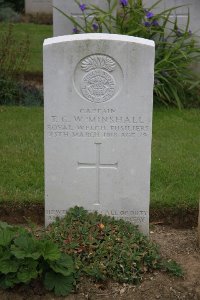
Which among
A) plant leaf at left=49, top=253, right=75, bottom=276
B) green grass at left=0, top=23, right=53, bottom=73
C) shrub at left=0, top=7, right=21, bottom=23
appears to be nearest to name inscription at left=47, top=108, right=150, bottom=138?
plant leaf at left=49, top=253, right=75, bottom=276

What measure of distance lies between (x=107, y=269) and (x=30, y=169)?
1853 mm

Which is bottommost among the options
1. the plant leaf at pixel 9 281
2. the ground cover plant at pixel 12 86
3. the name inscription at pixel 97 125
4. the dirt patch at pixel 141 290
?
the dirt patch at pixel 141 290

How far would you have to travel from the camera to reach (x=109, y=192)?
165 inches

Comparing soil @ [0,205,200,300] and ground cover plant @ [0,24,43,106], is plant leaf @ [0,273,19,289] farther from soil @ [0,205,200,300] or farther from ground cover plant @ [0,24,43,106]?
ground cover plant @ [0,24,43,106]

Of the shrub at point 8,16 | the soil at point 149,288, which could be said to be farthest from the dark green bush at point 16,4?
the soil at point 149,288

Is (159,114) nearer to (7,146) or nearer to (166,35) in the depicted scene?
(166,35)

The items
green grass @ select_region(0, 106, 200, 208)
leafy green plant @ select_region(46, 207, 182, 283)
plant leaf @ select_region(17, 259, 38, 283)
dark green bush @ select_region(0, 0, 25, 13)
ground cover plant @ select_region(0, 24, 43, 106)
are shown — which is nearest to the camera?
plant leaf @ select_region(17, 259, 38, 283)

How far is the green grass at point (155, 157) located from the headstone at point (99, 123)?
695 millimetres

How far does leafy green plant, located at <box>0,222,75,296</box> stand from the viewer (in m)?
3.56

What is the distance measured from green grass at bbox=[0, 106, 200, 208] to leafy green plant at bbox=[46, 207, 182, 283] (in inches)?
30.1

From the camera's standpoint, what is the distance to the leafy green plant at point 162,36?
25.8 ft

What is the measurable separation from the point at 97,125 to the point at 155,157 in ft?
6.26

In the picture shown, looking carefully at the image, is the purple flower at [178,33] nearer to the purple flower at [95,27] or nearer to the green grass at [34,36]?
the purple flower at [95,27]

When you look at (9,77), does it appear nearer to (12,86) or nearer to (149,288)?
(12,86)
